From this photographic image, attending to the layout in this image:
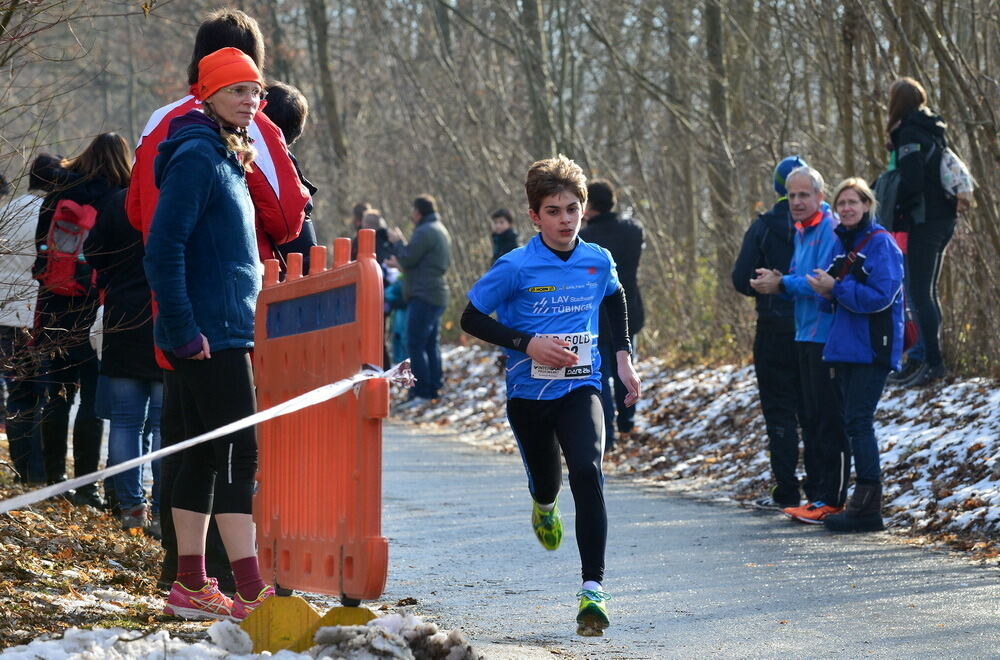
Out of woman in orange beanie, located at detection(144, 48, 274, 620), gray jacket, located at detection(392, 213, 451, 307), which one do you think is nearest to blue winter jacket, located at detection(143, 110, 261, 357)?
woman in orange beanie, located at detection(144, 48, 274, 620)

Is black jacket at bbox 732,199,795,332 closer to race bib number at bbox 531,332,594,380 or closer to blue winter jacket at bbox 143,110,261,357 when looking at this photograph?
race bib number at bbox 531,332,594,380

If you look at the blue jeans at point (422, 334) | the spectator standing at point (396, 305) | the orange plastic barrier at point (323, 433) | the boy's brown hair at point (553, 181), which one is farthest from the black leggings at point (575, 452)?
the spectator standing at point (396, 305)

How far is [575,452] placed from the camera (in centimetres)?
625

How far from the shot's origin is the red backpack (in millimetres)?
8500

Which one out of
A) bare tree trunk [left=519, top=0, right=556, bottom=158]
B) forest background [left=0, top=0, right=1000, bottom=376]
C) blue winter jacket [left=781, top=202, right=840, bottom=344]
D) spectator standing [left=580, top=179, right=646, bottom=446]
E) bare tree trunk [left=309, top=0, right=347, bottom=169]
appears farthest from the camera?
bare tree trunk [left=309, top=0, right=347, bottom=169]

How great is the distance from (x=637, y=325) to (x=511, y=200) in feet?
31.8

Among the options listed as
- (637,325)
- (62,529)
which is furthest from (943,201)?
(62,529)

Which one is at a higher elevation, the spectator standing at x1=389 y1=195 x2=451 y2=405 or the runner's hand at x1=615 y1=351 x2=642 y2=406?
the spectator standing at x1=389 y1=195 x2=451 y2=405

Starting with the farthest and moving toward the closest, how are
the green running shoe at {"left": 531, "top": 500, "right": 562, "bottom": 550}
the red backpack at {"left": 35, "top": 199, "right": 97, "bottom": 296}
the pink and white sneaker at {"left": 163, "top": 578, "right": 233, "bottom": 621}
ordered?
the red backpack at {"left": 35, "top": 199, "right": 97, "bottom": 296} → the green running shoe at {"left": 531, "top": 500, "right": 562, "bottom": 550} → the pink and white sneaker at {"left": 163, "top": 578, "right": 233, "bottom": 621}

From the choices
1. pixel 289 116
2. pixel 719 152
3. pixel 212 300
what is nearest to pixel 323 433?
pixel 212 300

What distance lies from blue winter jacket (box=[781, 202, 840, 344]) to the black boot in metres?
0.99

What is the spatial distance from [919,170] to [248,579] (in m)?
7.47

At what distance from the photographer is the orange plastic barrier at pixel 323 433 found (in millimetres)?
4938

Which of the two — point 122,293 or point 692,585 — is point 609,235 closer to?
point 122,293
